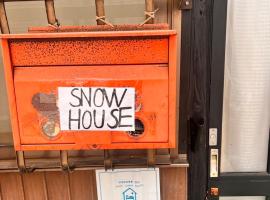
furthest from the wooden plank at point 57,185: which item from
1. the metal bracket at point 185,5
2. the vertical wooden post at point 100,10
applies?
the metal bracket at point 185,5

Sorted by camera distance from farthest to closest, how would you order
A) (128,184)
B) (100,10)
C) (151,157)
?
(128,184) → (151,157) → (100,10)

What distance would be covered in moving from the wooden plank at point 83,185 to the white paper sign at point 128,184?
1.9 inches

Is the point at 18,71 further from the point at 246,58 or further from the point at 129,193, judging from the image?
the point at 246,58

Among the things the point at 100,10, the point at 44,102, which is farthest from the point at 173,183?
the point at 100,10

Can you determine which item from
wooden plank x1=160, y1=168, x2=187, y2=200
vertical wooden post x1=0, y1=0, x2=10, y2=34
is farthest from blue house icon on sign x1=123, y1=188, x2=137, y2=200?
vertical wooden post x1=0, y1=0, x2=10, y2=34

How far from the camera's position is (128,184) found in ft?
5.02

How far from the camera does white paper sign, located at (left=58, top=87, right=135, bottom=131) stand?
1116 mm

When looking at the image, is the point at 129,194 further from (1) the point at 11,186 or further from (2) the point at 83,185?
(1) the point at 11,186

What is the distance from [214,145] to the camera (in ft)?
5.10

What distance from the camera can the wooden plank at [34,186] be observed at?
154 cm

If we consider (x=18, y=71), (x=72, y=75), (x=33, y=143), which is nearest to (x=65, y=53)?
(x=72, y=75)

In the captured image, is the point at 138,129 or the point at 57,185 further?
the point at 57,185

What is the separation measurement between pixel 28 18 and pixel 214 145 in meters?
1.10

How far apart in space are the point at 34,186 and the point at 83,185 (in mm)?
251
